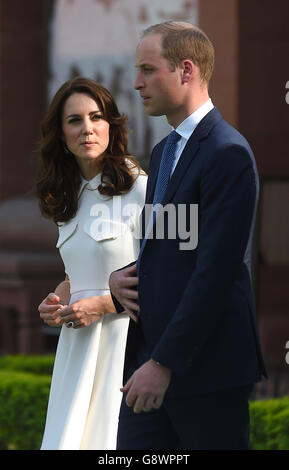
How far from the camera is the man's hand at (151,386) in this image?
2.92 meters

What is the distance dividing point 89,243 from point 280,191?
19.6ft

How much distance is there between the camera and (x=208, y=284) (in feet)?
9.38

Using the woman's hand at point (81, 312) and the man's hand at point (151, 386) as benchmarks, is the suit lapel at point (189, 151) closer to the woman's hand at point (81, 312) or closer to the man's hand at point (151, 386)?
the man's hand at point (151, 386)

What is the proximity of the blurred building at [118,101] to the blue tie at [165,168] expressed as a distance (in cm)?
541

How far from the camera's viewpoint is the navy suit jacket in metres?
2.87

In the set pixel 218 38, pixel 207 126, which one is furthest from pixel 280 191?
pixel 207 126

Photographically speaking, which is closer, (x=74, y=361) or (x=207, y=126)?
(x=207, y=126)

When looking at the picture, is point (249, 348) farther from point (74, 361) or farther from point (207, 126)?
point (74, 361)

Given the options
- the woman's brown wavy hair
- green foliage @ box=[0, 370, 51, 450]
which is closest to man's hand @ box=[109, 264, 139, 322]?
the woman's brown wavy hair

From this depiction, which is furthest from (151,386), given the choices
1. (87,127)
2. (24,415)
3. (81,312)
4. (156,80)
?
(24,415)

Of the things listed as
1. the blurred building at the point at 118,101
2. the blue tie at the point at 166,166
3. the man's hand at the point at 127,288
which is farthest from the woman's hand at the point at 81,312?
the blurred building at the point at 118,101

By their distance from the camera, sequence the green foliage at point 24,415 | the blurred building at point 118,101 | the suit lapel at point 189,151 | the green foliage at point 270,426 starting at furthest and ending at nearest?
the blurred building at point 118,101 < the green foliage at point 24,415 < the green foliage at point 270,426 < the suit lapel at point 189,151

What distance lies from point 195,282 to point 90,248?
1.53 meters

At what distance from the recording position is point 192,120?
3111 millimetres
